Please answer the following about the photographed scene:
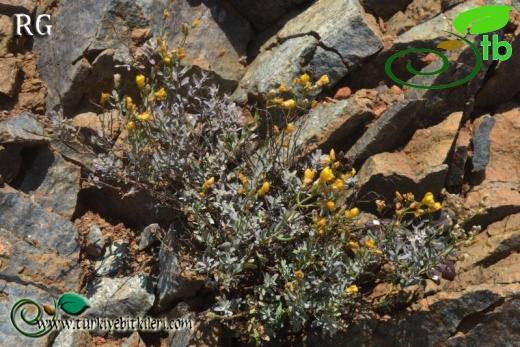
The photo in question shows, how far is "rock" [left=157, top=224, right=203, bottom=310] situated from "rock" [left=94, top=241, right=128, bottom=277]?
0.42 metres

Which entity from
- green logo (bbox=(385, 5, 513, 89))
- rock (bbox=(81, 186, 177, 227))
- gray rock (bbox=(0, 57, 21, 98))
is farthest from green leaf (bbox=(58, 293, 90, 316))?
green logo (bbox=(385, 5, 513, 89))

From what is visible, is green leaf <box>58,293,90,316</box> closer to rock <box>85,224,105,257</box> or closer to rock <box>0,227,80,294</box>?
rock <box>0,227,80,294</box>

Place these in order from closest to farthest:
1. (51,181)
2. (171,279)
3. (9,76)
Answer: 1. (171,279)
2. (51,181)
3. (9,76)

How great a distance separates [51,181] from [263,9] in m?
2.76

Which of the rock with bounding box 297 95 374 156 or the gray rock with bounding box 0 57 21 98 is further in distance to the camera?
the gray rock with bounding box 0 57 21 98

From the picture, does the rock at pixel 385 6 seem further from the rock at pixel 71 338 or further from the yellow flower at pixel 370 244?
the rock at pixel 71 338

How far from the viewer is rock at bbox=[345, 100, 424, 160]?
19.1 feet

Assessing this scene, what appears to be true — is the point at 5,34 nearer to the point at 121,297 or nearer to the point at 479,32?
the point at 121,297

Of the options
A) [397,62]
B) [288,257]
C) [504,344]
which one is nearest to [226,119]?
[288,257]

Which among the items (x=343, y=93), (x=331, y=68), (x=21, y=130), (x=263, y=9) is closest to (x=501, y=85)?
(x=343, y=93)

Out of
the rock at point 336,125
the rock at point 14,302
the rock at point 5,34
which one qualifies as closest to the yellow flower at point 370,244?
the rock at point 336,125

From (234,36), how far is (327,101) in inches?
51.7

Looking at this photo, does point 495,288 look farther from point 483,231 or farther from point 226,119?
point 226,119

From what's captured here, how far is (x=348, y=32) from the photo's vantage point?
6.25 meters
